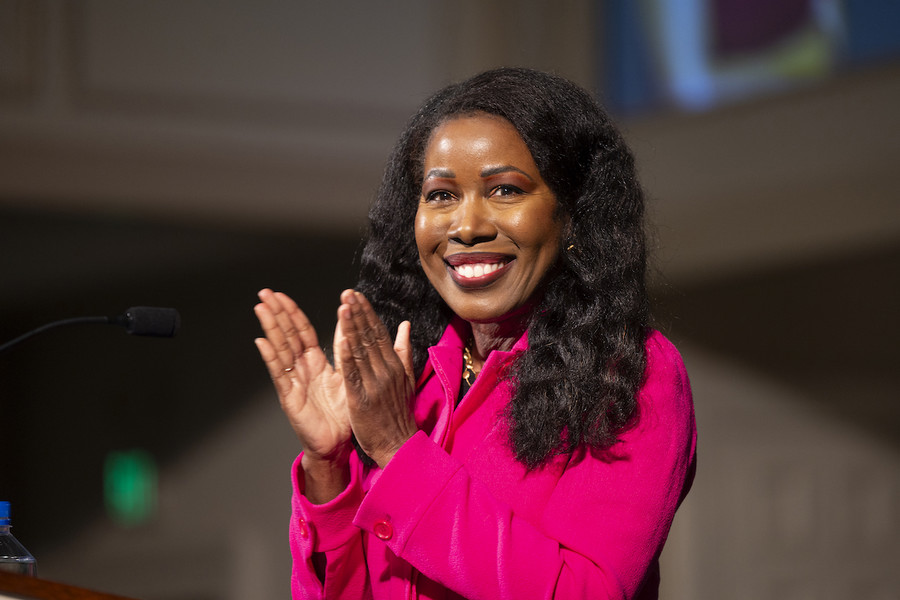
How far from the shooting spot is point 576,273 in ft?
5.25

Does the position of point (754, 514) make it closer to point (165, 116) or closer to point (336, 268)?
point (336, 268)

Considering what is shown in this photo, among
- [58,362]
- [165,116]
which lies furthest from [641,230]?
[58,362]

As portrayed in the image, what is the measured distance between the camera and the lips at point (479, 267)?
1587 mm

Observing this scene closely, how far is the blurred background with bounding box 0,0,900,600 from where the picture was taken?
5145 mm

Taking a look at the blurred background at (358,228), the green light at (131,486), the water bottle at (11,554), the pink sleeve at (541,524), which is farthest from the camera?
the green light at (131,486)

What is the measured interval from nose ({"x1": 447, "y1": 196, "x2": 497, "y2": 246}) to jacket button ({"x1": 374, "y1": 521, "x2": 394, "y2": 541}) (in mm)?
399

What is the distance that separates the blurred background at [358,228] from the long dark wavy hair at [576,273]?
2762 mm

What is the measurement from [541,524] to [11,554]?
0.90 m

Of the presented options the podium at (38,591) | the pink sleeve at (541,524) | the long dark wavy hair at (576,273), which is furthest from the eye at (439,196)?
the podium at (38,591)

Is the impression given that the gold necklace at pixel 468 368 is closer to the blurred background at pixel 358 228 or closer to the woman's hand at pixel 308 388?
the woman's hand at pixel 308 388

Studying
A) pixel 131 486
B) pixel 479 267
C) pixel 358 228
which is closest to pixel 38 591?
pixel 479 267

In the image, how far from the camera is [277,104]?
5605 mm

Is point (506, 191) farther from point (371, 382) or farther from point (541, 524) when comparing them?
point (541, 524)

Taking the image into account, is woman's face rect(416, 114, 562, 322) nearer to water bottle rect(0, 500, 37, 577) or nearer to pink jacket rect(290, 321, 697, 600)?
pink jacket rect(290, 321, 697, 600)
